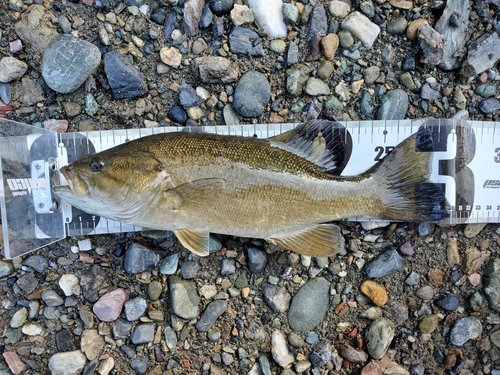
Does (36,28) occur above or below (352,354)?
above

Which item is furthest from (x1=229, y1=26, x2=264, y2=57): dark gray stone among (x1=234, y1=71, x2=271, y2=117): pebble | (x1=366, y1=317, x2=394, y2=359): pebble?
(x1=366, y1=317, x2=394, y2=359): pebble

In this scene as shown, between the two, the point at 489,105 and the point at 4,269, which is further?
the point at 489,105

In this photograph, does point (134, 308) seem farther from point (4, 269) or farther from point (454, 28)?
point (454, 28)

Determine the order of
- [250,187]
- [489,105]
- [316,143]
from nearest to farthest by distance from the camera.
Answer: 1. [250,187]
2. [316,143]
3. [489,105]

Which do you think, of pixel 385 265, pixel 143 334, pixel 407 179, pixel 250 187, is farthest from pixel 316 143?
pixel 143 334

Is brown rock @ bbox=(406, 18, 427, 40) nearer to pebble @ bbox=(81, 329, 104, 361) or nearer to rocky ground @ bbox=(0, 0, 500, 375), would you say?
rocky ground @ bbox=(0, 0, 500, 375)

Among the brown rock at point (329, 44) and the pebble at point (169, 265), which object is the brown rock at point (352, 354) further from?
the brown rock at point (329, 44)

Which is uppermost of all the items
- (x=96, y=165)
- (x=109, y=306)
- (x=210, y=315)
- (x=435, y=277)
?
(x=96, y=165)

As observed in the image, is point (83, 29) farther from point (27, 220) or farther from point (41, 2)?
point (27, 220)
